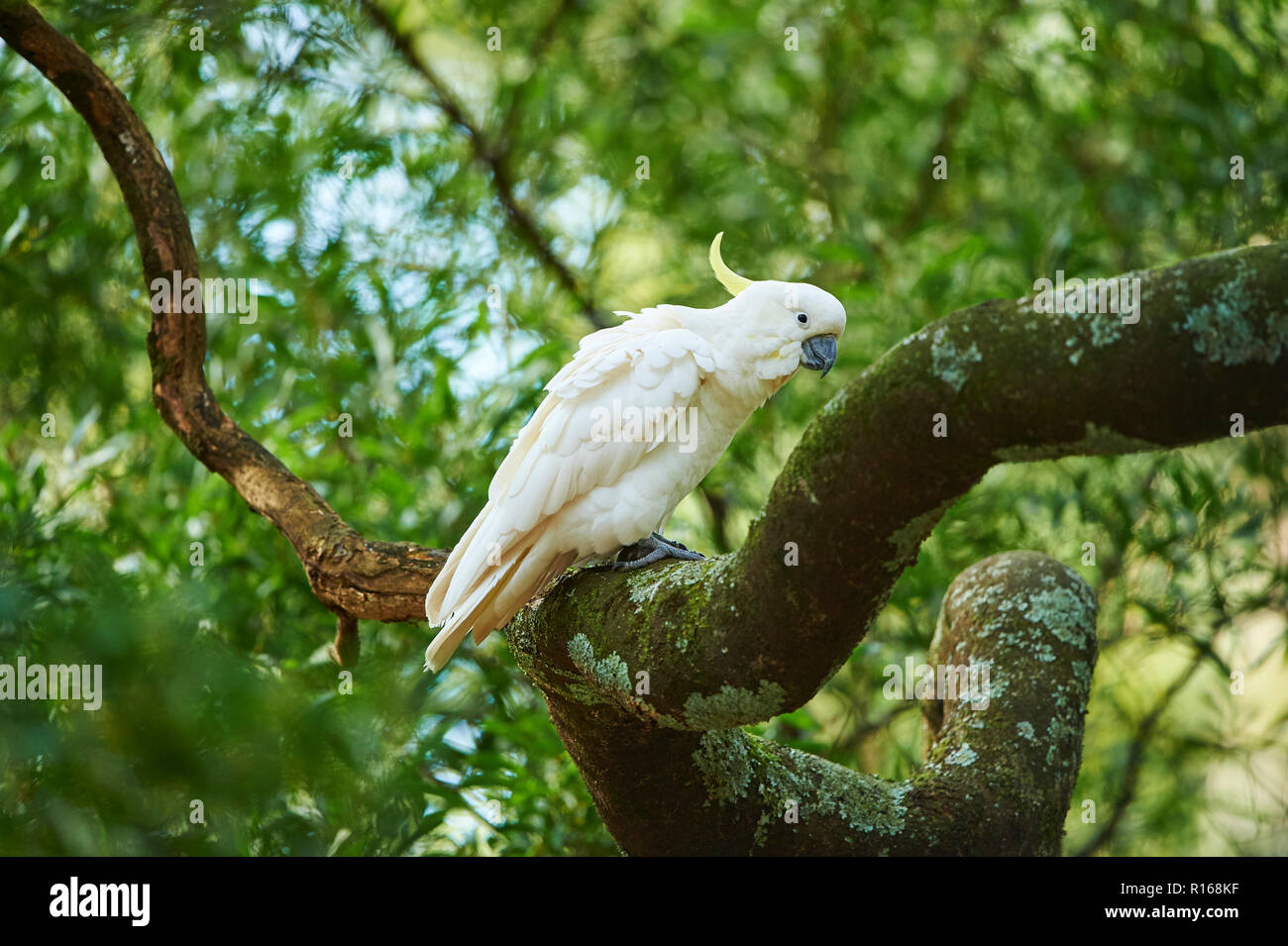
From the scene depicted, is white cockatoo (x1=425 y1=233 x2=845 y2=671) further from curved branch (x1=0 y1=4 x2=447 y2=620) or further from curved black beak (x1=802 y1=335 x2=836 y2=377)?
curved branch (x1=0 y1=4 x2=447 y2=620)

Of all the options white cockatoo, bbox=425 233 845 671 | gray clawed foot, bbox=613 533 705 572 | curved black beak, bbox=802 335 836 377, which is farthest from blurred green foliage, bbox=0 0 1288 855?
curved black beak, bbox=802 335 836 377

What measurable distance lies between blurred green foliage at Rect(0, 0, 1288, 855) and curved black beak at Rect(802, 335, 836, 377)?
119 cm

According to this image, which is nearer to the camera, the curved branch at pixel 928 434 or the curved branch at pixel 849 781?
the curved branch at pixel 928 434

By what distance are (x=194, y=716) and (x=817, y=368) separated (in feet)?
4.65

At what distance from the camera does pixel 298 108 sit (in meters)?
4.03

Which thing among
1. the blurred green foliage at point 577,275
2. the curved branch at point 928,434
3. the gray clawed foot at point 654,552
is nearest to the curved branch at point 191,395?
the blurred green foliage at point 577,275

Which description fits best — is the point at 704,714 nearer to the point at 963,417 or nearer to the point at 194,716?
the point at 963,417

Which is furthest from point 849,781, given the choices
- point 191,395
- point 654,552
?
point 191,395

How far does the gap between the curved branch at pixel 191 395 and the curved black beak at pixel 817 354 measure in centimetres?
90

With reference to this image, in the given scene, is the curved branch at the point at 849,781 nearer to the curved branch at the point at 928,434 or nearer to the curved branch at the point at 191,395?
the curved branch at the point at 928,434

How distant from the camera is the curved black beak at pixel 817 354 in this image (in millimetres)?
2334

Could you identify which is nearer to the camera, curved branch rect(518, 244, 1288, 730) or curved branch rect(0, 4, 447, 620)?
curved branch rect(518, 244, 1288, 730)

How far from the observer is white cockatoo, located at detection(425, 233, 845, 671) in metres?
2.06

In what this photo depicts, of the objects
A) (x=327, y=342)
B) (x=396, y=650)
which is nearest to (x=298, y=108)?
(x=327, y=342)
